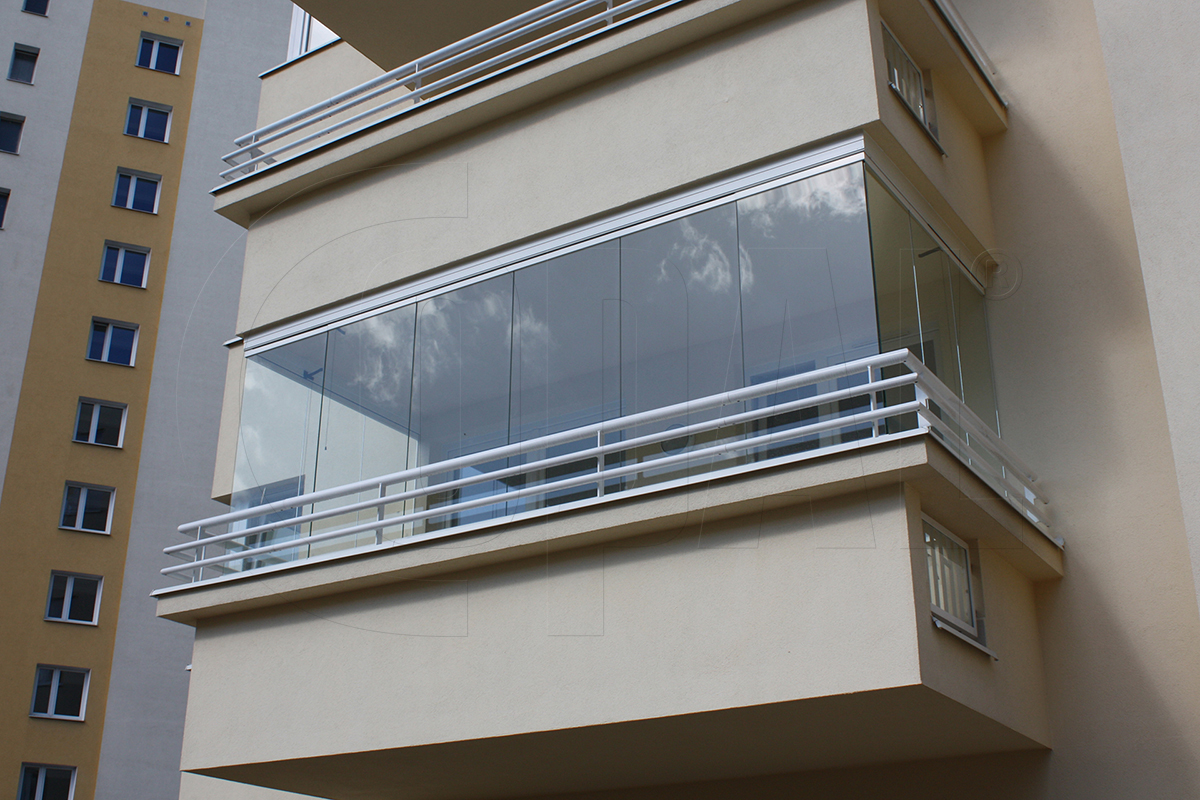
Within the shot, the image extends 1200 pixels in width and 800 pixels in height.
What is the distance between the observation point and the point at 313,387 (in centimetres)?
1112

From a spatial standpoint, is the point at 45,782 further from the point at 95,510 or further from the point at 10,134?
the point at 10,134

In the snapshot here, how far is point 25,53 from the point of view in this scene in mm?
32594

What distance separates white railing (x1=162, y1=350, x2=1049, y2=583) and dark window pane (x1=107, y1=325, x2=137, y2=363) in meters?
21.4

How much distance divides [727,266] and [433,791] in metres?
5.92

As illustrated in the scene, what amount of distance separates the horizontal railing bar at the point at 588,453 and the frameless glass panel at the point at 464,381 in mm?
155

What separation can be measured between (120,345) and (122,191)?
4761mm

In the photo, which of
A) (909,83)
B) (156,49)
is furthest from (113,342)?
(909,83)

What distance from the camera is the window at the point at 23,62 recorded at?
32281 mm

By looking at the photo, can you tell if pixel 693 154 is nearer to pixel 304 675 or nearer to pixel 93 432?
pixel 304 675

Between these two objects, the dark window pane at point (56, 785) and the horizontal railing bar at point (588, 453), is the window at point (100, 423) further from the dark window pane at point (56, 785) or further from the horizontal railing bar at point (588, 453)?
the horizontal railing bar at point (588, 453)

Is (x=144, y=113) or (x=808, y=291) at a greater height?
(x=144, y=113)

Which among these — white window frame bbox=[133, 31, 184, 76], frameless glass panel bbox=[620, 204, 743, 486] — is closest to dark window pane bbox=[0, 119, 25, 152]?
white window frame bbox=[133, 31, 184, 76]

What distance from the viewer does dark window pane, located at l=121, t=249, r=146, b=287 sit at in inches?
1230

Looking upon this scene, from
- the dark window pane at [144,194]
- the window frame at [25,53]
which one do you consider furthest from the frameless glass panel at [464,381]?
the window frame at [25,53]
